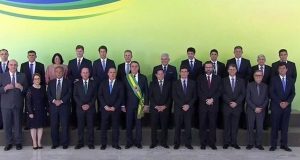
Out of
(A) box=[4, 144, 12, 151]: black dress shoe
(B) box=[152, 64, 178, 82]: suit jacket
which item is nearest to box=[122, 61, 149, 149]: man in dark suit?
(B) box=[152, 64, 178, 82]: suit jacket

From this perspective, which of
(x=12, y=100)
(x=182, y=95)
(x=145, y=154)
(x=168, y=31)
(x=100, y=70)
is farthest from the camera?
(x=168, y=31)

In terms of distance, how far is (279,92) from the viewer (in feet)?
A: 22.3

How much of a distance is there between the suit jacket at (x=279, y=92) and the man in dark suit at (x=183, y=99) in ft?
4.06

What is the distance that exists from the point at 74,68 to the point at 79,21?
1067 mm

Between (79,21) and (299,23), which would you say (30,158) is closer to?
(79,21)

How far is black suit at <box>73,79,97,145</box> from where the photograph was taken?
6.80 meters

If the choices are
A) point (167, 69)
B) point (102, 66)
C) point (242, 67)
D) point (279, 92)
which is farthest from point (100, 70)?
point (279, 92)

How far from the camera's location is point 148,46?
7.96 m

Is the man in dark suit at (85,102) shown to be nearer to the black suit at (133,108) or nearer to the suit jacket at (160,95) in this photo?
the black suit at (133,108)

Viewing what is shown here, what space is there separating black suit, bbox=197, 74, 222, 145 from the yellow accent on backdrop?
1.20 metres

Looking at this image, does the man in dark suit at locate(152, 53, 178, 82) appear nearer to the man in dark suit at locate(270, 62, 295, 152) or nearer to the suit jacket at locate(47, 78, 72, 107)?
the suit jacket at locate(47, 78, 72, 107)

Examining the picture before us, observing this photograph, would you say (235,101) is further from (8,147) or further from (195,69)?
(8,147)

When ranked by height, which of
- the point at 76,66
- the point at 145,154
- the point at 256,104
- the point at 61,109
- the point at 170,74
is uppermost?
the point at 76,66

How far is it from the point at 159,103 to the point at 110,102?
0.78m
